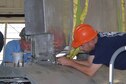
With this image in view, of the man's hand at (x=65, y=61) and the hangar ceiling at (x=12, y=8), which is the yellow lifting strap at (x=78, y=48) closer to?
the man's hand at (x=65, y=61)

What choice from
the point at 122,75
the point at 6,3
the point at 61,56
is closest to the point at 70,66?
the point at 61,56

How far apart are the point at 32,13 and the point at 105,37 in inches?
22.1

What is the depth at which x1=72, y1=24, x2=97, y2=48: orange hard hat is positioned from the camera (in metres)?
2.42

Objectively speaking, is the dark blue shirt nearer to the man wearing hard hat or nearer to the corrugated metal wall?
the man wearing hard hat

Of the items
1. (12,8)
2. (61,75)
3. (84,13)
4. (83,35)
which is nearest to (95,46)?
(83,35)

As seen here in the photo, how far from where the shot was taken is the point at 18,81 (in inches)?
75.0

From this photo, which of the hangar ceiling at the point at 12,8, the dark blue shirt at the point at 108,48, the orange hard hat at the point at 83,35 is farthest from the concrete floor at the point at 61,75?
the hangar ceiling at the point at 12,8

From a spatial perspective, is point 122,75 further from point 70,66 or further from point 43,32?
point 43,32

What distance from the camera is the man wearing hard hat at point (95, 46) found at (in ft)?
7.68

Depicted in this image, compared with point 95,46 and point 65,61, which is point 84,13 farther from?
point 65,61

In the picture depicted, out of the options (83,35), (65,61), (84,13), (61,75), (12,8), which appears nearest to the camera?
(61,75)

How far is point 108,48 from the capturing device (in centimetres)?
241

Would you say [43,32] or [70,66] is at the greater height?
[43,32]

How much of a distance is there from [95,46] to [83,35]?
12 cm
